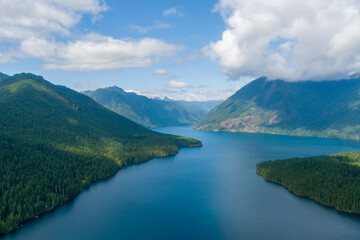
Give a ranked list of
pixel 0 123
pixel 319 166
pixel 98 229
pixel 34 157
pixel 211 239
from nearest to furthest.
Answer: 1. pixel 211 239
2. pixel 98 229
3. pixel 34 157
4. pixel 319 166
5. pixel 0 123

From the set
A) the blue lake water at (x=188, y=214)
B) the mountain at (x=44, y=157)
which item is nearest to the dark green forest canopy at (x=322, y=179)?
the blue lake water at (x=188, y=214)

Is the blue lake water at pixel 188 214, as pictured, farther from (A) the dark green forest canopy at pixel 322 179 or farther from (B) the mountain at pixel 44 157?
(B) the mountain at pixel 44 157

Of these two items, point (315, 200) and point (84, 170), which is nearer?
point (315, 200)

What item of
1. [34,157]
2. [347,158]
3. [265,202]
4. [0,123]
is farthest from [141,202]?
[347,158]

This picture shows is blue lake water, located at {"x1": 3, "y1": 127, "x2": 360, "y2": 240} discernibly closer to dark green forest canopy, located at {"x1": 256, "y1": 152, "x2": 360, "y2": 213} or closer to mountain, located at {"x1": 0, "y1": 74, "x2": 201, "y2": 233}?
dark green forest canopy, located at {"x1": 256, "y1": 152, "x2": 360, "y2": 213}

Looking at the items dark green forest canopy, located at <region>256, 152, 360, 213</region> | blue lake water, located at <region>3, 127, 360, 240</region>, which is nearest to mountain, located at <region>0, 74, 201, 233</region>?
blue lake water, located at <region>3, 127, 360, 240</region>

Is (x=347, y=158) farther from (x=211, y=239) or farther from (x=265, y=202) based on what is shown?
(x=211, y=239)
